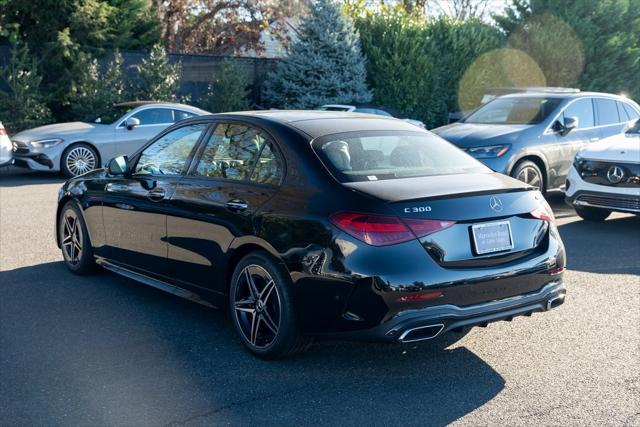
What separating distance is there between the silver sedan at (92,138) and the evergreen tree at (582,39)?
1521 cm

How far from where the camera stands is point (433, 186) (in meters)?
4.59

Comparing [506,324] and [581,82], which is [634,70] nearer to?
[581,82]

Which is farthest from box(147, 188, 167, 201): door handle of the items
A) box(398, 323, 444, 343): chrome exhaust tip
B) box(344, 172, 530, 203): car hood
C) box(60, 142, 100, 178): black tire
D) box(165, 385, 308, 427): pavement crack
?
box(60, 142, 100, 178): black tire

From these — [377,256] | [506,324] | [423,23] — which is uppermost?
[423,23]

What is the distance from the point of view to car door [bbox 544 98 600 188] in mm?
11102

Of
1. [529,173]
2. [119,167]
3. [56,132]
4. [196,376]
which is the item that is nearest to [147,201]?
[119,167]

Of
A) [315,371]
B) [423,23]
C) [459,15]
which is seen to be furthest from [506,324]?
[459,15]

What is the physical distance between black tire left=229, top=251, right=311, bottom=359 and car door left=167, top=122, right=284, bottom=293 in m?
0.21

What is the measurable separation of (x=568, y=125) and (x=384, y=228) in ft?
25.4

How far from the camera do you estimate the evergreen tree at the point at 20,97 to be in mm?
17766

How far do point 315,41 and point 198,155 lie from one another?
58.6 feet

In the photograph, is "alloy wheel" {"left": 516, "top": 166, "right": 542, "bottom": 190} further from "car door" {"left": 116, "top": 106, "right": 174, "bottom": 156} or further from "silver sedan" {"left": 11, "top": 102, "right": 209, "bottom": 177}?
"car door" {"left": 116, "top": 106, "right": 174, "bottom": 156}

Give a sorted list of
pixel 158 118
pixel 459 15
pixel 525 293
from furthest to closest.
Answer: pixel 459 15 → pixel 158 118 → pixel 525 293

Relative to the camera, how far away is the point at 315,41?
74.8 feet
